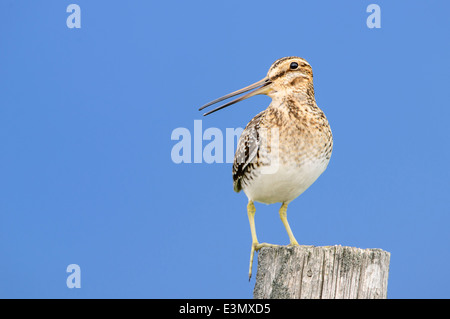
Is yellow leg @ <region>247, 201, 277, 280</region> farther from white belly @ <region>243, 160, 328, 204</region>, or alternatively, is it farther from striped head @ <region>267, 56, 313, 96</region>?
striped head @ <region>267, 56, 313, 96</region>

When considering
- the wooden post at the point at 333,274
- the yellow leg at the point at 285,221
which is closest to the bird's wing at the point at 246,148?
the yellow leg at the point at 285,221

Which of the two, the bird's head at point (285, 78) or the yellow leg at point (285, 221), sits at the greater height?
the bird's head at point (285, 78)

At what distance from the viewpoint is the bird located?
6.11 m

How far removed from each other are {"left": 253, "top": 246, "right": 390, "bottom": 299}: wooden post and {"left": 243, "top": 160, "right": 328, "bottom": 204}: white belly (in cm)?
124

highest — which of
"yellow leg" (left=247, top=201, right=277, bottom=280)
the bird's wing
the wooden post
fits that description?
the bird's wing

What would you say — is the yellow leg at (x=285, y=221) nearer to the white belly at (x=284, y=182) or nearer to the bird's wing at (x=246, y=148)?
the white belly at (x=284, y=182)

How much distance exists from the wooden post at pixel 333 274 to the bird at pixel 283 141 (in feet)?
3.57

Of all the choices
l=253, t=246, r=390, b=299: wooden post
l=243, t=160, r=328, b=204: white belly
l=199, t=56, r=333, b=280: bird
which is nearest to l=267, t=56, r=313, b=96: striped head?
l=199, t=56, r=333, b=280: bird

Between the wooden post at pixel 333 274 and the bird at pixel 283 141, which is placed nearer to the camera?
the wooden post at pixel 333 274

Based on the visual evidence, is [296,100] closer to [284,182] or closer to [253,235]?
[284,182]

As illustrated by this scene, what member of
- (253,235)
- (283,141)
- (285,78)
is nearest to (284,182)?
Answer: (283,141)

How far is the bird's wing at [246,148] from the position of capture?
6.32m
